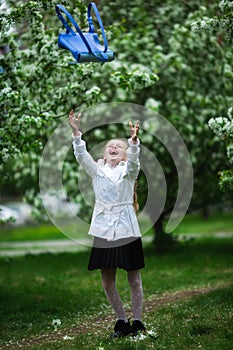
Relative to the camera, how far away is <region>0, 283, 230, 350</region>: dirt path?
277 inches

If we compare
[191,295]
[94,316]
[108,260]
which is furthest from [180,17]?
[108,260]

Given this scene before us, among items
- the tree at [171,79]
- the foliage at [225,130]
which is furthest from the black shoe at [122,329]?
the tree at [171,79]

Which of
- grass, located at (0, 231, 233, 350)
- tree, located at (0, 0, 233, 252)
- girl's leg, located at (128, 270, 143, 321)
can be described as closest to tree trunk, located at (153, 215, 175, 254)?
tree, located at (0, 0, 233, 252)

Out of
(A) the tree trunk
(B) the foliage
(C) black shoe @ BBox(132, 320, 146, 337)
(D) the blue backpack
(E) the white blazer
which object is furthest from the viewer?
(A) the tree trunk

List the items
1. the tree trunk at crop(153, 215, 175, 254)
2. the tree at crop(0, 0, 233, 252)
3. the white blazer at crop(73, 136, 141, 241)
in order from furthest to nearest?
the tree trunk at crop(153, 215, 175, 254), the tree at crop(0, 0, 233, 252), the white blazer at crop(73, 136, 141, 241)

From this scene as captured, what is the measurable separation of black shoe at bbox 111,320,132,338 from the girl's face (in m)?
1.59

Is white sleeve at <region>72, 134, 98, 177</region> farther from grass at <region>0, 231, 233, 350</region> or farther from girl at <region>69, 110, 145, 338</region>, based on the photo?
grass at <region>0, 231, 233, 350</region>

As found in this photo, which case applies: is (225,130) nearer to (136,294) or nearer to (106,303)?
(136,294)

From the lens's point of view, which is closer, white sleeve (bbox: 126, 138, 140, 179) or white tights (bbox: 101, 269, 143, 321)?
white sleeve (bbox: 126, 138, 140, 179)

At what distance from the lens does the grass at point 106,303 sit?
6430 millimetres

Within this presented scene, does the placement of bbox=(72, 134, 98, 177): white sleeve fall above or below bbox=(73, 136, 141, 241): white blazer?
above

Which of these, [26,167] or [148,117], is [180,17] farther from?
[26,167]

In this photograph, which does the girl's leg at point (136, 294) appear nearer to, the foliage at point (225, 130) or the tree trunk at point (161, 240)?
the foliage at point (225, 130)

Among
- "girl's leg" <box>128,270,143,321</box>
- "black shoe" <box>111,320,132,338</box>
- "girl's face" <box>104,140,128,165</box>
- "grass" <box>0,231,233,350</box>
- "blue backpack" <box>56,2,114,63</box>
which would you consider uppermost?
"blue backpack" <box>56,2,114,63</box>
